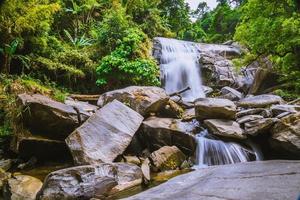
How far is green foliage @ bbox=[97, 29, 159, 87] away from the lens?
44.4 feet

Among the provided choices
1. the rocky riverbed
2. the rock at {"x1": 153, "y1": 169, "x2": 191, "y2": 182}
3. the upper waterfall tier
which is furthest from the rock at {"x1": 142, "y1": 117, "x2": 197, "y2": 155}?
the upper waterfall tier

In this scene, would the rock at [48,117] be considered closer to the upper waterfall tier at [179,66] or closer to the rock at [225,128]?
the rock at [225,128]

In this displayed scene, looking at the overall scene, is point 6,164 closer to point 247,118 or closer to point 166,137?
point 166,137

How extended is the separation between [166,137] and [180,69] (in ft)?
26.4

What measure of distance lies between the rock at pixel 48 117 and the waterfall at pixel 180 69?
756cm

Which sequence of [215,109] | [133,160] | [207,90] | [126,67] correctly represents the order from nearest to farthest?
[133,160] < [215,109] < [126,67] < [207,90]

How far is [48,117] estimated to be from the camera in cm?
863

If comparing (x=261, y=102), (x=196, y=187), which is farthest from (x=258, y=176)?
(x=261, y=102)

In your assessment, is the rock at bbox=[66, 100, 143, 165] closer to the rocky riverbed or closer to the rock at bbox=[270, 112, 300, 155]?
the rocky riverbed

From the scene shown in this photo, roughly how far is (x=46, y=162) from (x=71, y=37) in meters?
7.84

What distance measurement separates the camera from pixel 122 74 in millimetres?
13820

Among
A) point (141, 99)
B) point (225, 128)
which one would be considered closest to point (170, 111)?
point (141, 99)

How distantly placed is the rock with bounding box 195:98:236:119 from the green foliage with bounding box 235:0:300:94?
73.3 inches

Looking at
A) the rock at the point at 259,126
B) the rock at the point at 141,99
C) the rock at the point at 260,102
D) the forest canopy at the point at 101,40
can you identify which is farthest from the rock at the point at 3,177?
the rock at the point at 260,102
